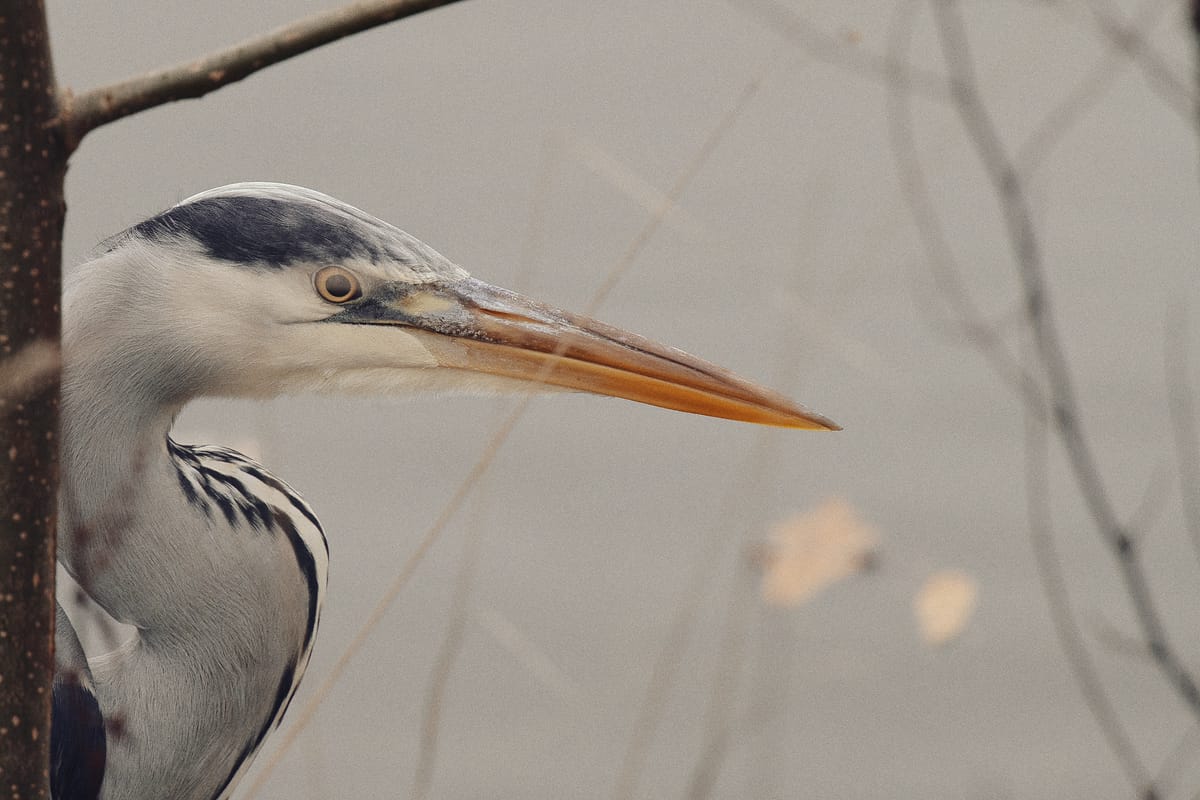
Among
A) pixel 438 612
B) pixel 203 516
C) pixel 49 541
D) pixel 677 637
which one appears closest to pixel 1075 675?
pixel 438 612

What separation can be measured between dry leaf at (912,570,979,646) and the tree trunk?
2117 millimetres

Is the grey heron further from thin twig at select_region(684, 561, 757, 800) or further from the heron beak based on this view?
thin twig at select_region(684, 561, 757, 800)

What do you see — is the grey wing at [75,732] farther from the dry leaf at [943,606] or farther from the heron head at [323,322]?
the dry leaf at [943,606]

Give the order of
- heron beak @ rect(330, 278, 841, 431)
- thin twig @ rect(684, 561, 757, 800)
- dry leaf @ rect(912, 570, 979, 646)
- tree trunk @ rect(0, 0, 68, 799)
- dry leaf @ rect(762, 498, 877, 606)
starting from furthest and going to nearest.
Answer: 1. dry leaf @ rect(912, 570, 979, 646)
2. dry leaf @ rect(762, 498, 877, 606)
3. thin twig @ rect(684, 561, 757, 800)
4. heron beak @ rect(330, 278, 841, 431)
5. tree trunk @ rect(0, 0, 68, 799)

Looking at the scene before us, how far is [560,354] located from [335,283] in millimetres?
185

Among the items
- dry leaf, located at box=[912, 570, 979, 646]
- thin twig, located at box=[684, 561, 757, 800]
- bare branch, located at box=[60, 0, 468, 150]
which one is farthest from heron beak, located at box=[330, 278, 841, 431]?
dry leaf, located at box=[912, 570, 979, 646]

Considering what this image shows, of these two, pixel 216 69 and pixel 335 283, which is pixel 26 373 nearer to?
pixel 216 69

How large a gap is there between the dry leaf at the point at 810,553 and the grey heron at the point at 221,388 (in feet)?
3.44

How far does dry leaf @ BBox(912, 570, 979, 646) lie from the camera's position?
2506 millimetres

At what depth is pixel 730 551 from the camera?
2777mm

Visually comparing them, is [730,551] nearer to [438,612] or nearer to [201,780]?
[438,612]

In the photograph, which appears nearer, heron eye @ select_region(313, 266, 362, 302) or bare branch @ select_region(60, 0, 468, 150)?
bare branch @ select_region(60, 0, 468, 150)

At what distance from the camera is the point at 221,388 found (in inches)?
42.5

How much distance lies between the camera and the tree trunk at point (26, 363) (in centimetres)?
54
